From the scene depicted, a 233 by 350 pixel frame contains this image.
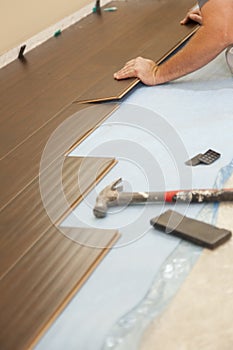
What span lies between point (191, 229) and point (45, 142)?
0.76 m

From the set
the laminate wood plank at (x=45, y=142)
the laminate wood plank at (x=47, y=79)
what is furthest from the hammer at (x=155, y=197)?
the laminate wood plank at (x=47, y=79)

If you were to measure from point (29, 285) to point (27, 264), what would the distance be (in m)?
0.08

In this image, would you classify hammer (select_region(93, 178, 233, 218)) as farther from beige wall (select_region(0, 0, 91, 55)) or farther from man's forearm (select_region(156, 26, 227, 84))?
beige wall (select_region(0, 0, 91, 55))

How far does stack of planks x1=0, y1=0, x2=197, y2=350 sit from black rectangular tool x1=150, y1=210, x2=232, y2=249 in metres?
0.14

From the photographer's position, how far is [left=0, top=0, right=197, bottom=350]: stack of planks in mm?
1210

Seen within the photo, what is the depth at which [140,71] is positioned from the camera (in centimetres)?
219

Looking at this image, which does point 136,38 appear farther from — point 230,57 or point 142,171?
point 142,171

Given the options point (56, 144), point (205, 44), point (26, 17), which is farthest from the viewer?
point (26, 17)

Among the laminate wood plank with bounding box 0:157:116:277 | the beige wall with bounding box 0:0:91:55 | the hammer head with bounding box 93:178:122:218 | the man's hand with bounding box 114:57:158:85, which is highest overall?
the beige wall with bounding box 0:0:91:55

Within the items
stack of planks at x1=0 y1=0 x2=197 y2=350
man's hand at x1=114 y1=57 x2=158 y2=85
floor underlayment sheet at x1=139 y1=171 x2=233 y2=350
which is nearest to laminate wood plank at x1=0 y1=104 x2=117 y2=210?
stack of planks at x1=0 y1=0 x2=197 y2=350

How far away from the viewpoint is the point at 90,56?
2498 mm

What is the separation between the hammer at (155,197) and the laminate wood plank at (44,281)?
10 centimetres

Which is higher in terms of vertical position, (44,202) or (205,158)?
(44,202)

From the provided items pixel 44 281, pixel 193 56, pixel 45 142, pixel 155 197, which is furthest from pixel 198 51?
pixel 44 281
